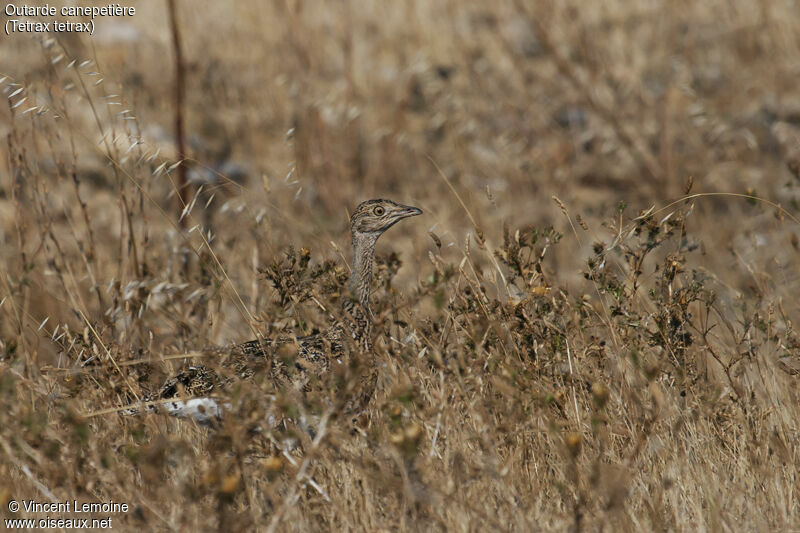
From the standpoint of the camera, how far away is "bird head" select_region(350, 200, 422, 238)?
4500mm

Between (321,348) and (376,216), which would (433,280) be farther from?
(376,216)

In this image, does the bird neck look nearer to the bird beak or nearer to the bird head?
the bird head

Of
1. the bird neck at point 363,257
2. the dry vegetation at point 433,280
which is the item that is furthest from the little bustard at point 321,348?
the dry vegetation at point 433,280

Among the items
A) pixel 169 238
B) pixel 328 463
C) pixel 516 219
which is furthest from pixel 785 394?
pixel 516 219

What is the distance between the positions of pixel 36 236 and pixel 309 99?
9.97 feet

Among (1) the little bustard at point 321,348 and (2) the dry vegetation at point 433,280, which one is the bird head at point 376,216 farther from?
(2) the dry vegetation at point 433,280

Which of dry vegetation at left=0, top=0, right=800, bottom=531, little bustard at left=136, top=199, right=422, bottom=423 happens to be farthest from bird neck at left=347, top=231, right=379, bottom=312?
dry vegetation at left=0, top=0, right=800, bottom=531

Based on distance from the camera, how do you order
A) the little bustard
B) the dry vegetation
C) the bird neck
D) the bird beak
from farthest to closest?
the bird neck < the bird beak < the little bustard < the dry vegetation

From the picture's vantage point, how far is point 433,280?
3.44m

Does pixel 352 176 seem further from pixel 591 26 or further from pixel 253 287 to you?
pixel 253 287

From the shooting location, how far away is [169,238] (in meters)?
5.30

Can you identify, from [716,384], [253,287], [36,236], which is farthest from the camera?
[36,236]

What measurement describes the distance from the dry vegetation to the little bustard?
0.14 m

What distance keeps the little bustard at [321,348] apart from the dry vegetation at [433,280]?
0.14 metres
